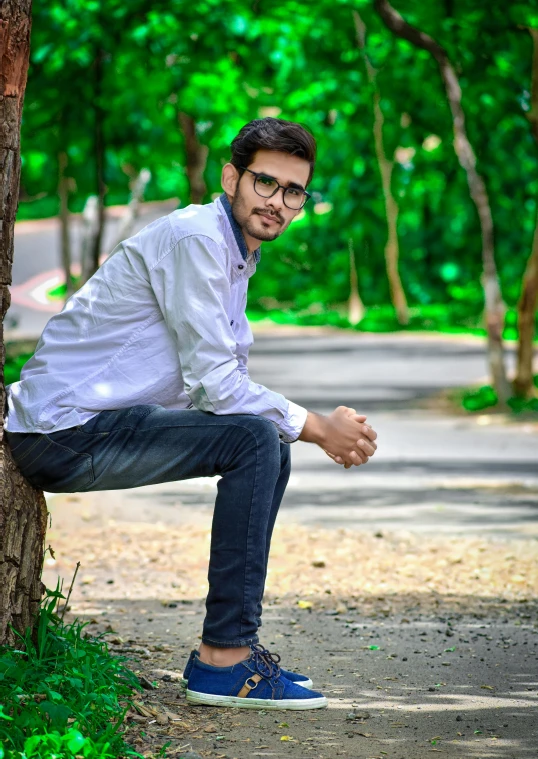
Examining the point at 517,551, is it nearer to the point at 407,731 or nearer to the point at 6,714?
the point at 407,731

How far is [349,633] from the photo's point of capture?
573 cm

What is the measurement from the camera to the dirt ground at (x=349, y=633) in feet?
13.6

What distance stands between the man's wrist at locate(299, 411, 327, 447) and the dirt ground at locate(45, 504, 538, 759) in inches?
34.1

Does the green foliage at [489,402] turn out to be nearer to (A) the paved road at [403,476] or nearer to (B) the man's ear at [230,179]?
(A) the paved road at [403,476]

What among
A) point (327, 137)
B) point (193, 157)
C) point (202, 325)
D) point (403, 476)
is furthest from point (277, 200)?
point (327, 137)

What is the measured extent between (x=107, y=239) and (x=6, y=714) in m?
41.6

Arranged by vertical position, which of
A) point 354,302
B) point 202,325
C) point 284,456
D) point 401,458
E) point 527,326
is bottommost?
point 354,302

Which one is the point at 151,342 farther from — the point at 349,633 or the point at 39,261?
the point at 39,261

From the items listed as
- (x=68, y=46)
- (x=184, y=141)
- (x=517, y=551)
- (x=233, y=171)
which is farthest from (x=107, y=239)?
(x=233, y=171)

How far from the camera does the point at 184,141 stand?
85.0ft

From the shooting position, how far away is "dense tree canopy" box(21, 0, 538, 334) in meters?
15.5

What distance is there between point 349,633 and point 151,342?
76.6 inches

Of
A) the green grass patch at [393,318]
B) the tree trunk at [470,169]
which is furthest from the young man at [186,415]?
the green grass patch at [393,318]

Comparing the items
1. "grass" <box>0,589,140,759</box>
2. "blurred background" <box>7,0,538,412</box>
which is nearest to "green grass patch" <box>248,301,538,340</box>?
"blurred background" <box>7,0,538,412</box>
